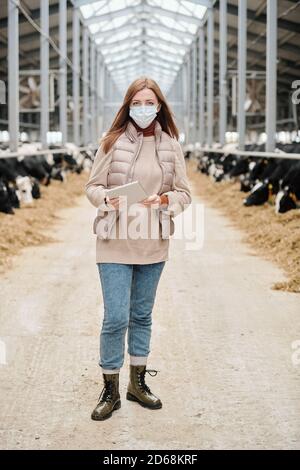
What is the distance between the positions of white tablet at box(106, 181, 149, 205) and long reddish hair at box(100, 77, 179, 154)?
0.27m

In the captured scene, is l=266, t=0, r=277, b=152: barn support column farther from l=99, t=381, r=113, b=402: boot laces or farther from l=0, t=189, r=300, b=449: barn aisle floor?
l=99, t=381, r=113, b=402: boot laces

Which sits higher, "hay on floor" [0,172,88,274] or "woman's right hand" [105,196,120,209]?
"woman's right hand" [105,196,120,209]

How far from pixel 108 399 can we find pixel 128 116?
1.36 meters

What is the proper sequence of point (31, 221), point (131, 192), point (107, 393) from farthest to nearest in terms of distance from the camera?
1. point (31, 221)
2. point (107, 393)
3. point (131, 192)

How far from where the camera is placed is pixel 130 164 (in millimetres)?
3689

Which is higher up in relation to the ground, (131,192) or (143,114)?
(143,114)

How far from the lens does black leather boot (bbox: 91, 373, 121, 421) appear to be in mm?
3619

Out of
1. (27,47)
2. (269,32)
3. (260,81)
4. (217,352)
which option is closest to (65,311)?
(217,352)

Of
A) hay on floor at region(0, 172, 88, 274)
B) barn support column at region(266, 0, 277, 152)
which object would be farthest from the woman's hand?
barn support column at region(266, 0, 277, 152)

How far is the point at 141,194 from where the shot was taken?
3488mm

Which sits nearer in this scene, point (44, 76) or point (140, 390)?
point (140, 390)

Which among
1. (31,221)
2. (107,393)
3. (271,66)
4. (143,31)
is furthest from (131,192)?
(143,31)

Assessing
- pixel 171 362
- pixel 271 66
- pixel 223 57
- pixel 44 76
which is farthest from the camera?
pixel 223 57

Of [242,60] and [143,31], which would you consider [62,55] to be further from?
[143,31]
